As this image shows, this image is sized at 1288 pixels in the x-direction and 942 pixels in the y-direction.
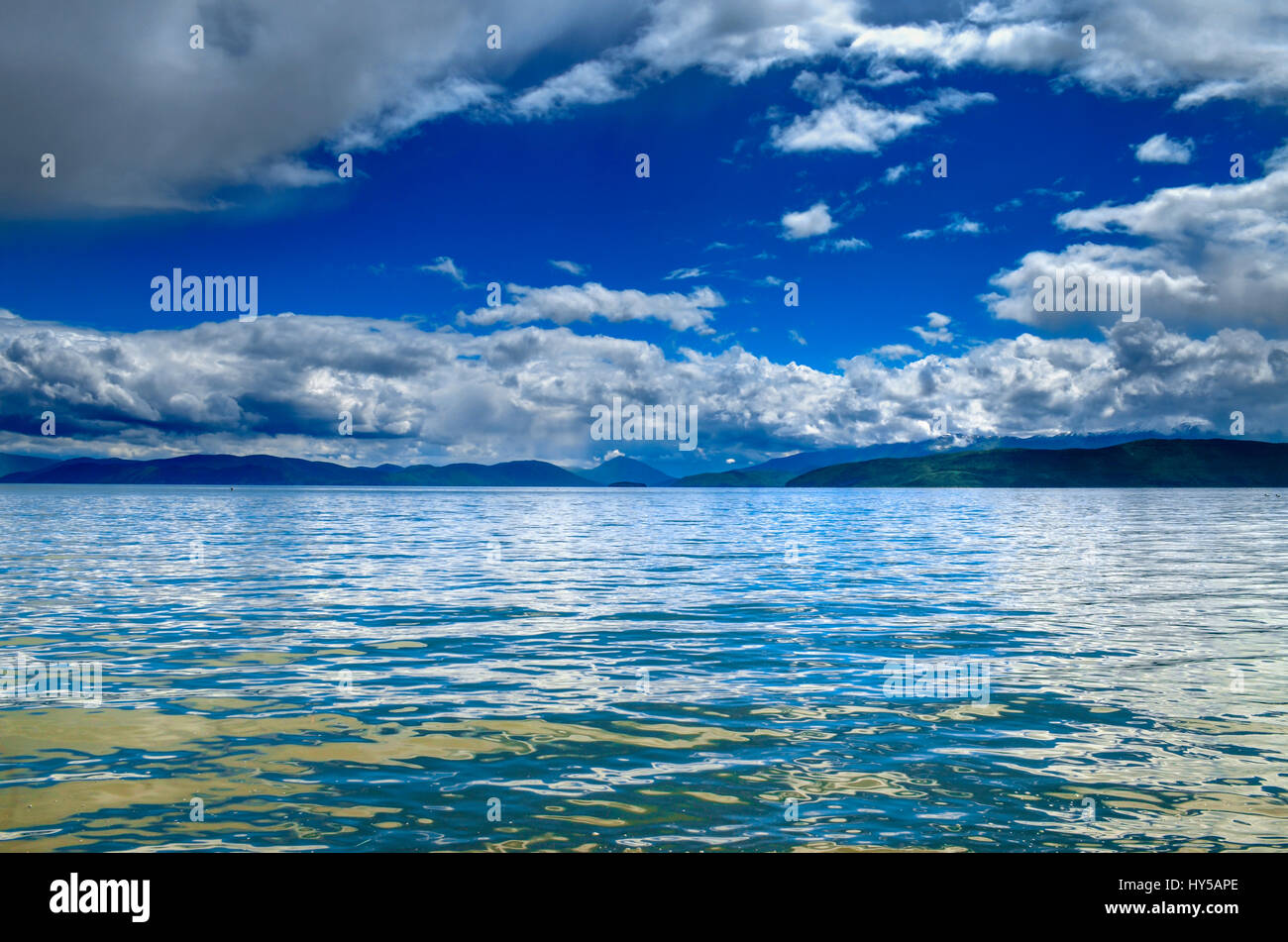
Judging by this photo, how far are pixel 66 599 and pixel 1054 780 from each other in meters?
35.0

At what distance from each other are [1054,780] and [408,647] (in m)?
16.7

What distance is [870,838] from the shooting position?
9.92m

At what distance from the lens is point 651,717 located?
608 inches

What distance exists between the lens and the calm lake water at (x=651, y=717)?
10.4 m

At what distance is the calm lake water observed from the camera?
10398mm

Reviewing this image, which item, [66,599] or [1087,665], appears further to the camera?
[66,599]
